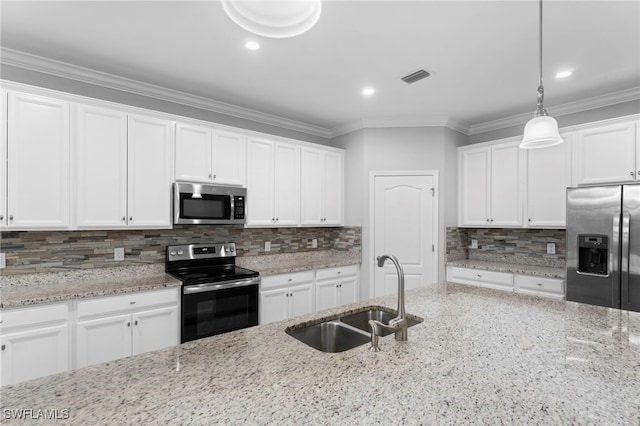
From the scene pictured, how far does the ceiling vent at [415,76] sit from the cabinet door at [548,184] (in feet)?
5.40

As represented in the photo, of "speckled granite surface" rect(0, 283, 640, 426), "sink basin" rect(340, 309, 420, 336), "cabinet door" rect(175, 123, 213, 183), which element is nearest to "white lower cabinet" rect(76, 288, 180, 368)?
"cabinet door" rect(175, 123, 213, 183)

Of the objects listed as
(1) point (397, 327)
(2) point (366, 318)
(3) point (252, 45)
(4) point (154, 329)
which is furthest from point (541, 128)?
(4) point (154, 329)

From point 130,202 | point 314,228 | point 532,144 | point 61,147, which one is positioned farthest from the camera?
point 314,228

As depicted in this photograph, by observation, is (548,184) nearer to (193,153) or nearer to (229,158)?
(229,158)

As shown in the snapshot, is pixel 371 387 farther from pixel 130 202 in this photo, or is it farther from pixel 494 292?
pixel 130 202

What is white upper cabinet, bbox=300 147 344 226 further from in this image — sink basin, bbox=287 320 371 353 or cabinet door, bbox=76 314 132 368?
sink basin, bbox=287 320 371 353

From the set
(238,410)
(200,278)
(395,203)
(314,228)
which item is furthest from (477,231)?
(238,410)

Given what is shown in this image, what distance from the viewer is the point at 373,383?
104cm

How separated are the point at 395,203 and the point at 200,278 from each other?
97.8 inches

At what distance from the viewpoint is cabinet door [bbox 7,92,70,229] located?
226 centimetres

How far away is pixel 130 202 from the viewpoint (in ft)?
8.98

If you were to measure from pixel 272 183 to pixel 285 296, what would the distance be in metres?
1.26

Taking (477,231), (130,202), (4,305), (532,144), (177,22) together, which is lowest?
(4,305)

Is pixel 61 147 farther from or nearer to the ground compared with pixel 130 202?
farther from the ground
